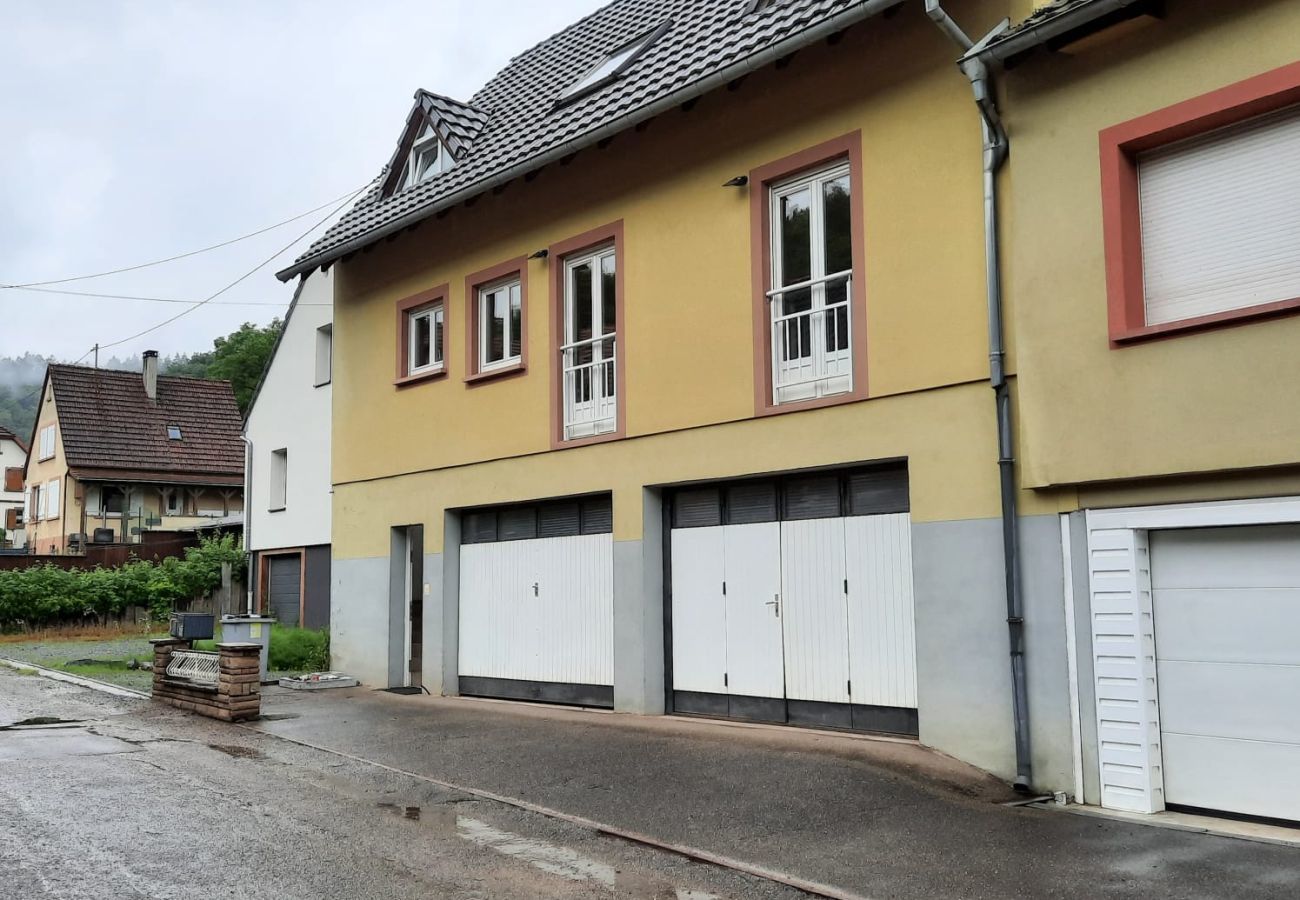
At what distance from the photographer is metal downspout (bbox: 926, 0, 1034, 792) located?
859 cm

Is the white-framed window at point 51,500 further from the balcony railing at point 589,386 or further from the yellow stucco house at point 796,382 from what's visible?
the balcony railing at point 589,386

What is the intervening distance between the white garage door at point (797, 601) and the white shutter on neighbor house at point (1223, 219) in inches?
115

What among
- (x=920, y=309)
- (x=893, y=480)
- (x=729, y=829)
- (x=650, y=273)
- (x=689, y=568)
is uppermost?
(x=650, y=273)

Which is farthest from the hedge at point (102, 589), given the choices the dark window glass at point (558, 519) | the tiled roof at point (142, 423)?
the tiled roof at point (142, 423)

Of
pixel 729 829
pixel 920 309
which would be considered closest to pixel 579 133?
pixel 920 309

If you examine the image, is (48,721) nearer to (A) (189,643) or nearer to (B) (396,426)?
(A) (189,643)

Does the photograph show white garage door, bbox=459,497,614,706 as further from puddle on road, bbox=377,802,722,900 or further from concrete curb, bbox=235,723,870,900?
puddle on road, bbox=377,802,722,900

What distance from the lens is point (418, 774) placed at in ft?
31.5

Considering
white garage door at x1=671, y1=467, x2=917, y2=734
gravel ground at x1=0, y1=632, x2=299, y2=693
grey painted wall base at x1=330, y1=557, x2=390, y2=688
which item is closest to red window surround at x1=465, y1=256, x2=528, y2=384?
white garage door at x1=671, y1=467, x2=917, y2=734

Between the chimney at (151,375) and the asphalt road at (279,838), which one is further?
the chimney at (151,375)

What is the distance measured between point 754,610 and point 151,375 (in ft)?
132

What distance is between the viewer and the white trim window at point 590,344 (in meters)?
13.2

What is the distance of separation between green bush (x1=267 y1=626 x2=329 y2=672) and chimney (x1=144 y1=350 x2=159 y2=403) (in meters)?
29.3

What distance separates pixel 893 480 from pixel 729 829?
3.86 m
